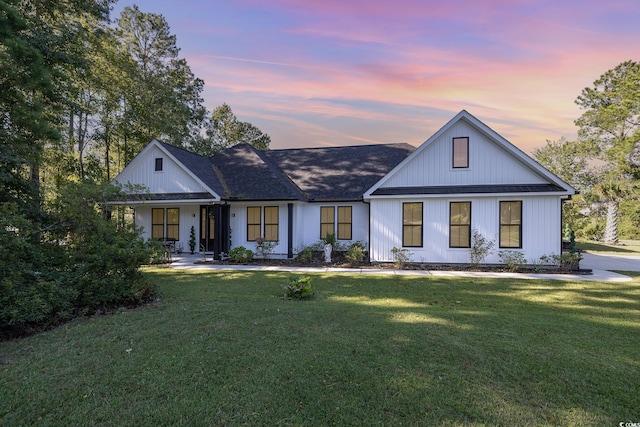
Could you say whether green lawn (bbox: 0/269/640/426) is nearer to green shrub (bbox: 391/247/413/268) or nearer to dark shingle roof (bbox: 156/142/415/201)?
green shrub (bbox: 391/247/413/268)

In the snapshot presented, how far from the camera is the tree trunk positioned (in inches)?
1011

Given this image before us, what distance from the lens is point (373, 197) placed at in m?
12.9

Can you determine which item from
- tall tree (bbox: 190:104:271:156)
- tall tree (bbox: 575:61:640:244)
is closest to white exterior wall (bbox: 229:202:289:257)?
tall tree (bbox: 190:104:271:156)

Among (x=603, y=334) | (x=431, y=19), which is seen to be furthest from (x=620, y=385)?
(x=431, y=19)

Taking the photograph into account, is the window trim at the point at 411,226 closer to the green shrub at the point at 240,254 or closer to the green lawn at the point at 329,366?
the green lawn at the point at 329,366

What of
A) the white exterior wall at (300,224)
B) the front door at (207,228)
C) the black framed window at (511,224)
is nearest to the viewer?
the black framed window at (511,224)

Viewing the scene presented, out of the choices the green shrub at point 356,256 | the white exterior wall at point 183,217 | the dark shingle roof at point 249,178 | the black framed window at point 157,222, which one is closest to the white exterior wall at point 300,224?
the dark shingle roof at point 249,178

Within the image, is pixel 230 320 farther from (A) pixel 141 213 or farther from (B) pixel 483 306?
(A) pixel 141 213

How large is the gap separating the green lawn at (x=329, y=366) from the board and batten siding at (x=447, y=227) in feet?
17.8

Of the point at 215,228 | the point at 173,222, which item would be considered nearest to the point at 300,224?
the point at 215,228

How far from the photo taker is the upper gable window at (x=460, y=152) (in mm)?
12542

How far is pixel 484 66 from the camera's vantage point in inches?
509

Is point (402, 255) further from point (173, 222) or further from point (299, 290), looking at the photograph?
point (173, 222)

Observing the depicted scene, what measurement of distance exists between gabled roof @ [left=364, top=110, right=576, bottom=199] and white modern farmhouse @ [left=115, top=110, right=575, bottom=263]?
0.04 meters
